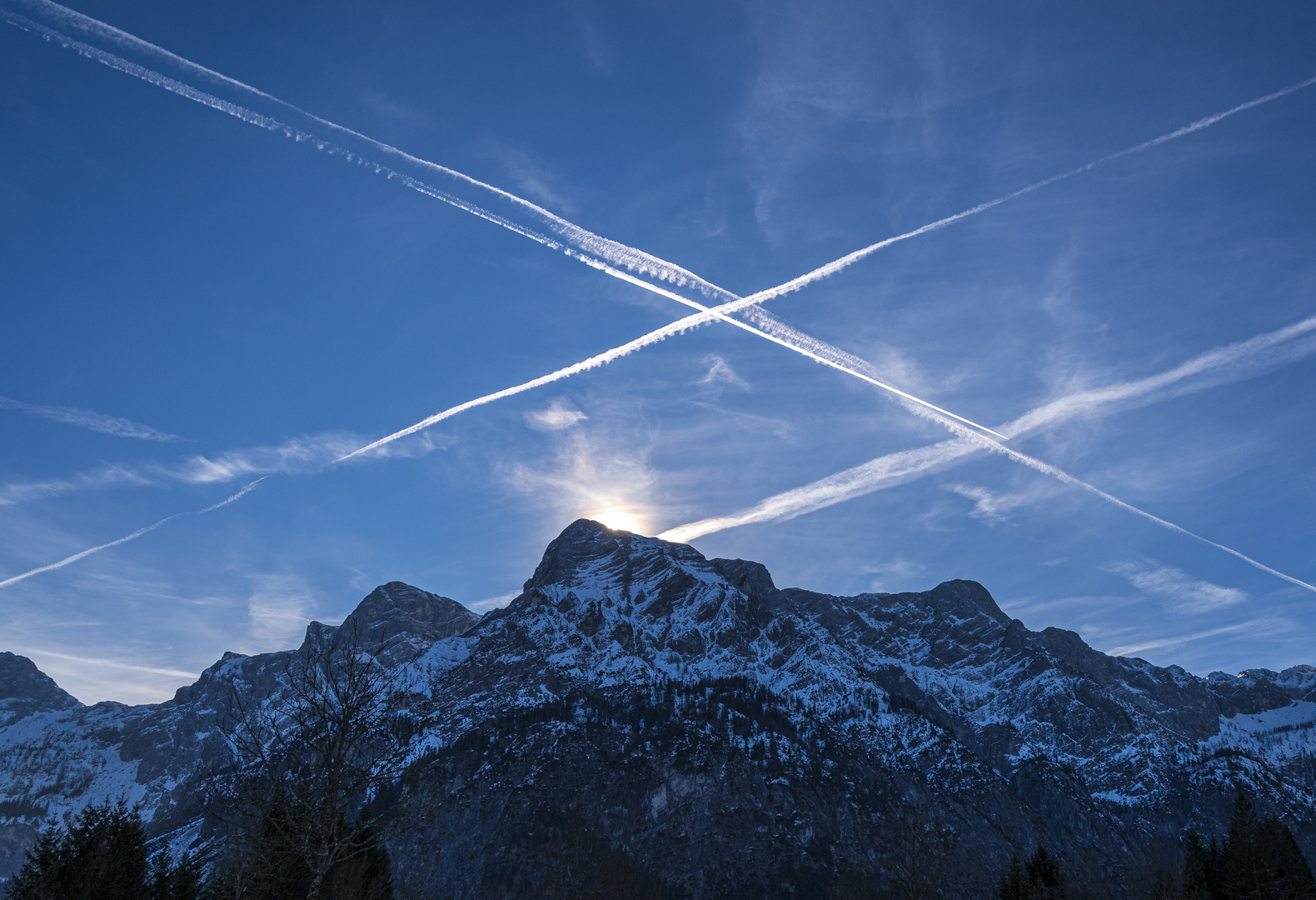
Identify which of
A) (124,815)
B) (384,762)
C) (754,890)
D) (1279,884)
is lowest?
(754,890)

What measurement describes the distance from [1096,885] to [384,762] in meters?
225

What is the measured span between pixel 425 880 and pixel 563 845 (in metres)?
31.4

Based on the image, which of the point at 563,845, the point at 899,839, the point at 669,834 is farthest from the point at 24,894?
the point at 669,834

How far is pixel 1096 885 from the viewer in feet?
629

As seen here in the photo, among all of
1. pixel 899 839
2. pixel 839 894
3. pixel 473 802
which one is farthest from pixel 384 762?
pixel 473 802

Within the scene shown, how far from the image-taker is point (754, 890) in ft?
580

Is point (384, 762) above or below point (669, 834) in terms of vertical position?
above

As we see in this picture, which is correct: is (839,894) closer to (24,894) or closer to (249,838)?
(24,894)

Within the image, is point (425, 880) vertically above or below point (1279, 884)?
below

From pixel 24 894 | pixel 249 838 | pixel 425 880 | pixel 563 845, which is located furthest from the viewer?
pixel 563 845

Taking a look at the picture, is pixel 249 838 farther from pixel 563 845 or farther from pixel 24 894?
pixel 563 845

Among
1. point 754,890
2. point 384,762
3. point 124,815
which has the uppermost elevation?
point 384,762

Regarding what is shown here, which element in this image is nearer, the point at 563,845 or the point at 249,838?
the point at 249,838

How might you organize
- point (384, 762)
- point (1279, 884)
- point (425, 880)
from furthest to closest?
point (425, 880) < point (1279, 884) < point (384, 762)
